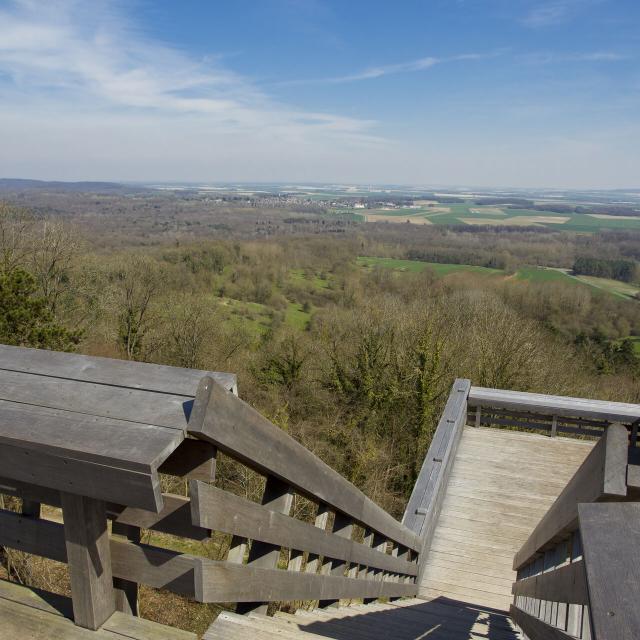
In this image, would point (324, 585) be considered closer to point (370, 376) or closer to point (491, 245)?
point (370, 376)

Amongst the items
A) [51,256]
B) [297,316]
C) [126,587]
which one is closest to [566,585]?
[126,587]

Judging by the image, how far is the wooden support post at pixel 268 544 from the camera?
148 cm

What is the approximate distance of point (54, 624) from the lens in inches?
50.5

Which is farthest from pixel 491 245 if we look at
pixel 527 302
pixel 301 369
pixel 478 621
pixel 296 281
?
pixel 478 621

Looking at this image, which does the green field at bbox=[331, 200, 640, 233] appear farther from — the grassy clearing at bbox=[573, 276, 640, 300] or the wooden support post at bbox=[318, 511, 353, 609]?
the wooden support post at bbox=[318, 511, 353, 609]

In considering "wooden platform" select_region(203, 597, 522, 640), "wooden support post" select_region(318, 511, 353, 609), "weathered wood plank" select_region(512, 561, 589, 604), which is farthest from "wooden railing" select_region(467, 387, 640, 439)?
"weathered wood plank" select_region(512, 561, 589, 604)

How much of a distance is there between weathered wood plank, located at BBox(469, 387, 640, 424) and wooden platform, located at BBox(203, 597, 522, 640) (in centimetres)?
274

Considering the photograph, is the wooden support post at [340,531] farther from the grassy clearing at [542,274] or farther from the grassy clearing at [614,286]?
the grassy clearing at [542,274]

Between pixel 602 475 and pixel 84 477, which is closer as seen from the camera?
pixel 84 477

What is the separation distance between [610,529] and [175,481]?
29.1 ft

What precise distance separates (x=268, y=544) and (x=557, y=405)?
5.40 m

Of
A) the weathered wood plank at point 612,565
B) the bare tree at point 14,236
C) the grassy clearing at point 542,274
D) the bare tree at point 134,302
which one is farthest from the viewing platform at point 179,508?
the grassy clearing at point 542,274

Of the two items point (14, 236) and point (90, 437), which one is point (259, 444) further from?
point (14, 236)

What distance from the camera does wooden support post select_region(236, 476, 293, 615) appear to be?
1.48m
